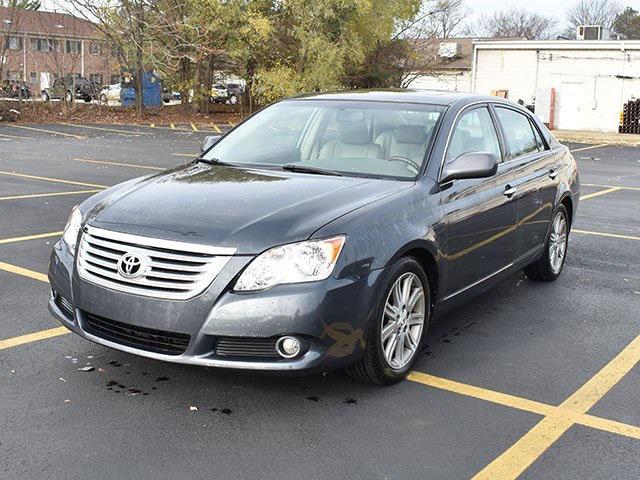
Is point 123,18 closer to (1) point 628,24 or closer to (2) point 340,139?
(2) point 340,139

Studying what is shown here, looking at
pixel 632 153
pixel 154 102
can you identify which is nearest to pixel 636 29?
pixel 154 102

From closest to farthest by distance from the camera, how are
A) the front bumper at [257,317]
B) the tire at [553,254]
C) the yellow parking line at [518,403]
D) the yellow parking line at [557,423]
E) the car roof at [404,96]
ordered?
the yellow parking line at [557,423], the front bumper at [257,317], the yellow parking line at [518,403], the car roof at [404,96], the tire at [553,254]

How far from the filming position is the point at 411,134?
4.95 metres

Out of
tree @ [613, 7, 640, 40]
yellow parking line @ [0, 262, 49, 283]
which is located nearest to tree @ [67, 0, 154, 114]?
yellow parking line @ [0, 262, 49, 283]

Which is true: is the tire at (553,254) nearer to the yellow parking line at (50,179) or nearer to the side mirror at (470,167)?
the side mirror at (470,167)

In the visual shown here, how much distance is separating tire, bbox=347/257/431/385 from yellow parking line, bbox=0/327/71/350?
203 centimetres

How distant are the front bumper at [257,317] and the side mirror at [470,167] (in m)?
1.14

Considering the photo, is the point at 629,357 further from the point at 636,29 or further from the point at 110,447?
the point at 636,29

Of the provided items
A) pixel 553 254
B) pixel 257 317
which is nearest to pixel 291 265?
pixel 257 317

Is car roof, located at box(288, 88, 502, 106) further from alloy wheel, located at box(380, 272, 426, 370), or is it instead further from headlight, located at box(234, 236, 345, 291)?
headlight, located at box(234, 236, 345, 291)

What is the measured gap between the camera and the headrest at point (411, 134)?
4.90 m

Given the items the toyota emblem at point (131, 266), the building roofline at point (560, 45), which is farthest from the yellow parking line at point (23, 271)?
the building roofline at point (560, 45)

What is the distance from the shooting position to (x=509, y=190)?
5.37 m

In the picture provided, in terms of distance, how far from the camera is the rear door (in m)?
5.64
